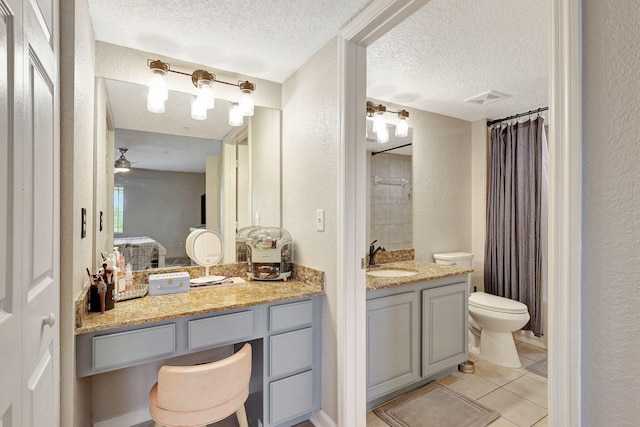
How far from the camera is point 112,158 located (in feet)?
6.01

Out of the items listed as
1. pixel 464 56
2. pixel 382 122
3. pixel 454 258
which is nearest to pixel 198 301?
pixel 382 122

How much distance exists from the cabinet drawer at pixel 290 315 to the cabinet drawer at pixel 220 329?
125 millimetres

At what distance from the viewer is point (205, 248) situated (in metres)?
2.05

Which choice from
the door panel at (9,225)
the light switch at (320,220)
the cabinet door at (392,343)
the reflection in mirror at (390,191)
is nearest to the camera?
the door panel at (9,225)

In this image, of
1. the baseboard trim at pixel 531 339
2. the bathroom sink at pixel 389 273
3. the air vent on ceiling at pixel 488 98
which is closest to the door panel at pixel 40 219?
the bathroom sink at pixel 389 273

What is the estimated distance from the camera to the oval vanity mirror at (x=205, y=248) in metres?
2.03

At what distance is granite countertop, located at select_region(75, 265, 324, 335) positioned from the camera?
131 cm

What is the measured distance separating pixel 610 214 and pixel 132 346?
5.54 feet

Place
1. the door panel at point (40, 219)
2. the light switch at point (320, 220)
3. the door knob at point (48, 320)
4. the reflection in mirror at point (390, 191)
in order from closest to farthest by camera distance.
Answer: the door panel at point (40, 219)
the door knob at point (48, 320)
the light switch at point (320, 220)
the reflection in mirror at point (390, 191)

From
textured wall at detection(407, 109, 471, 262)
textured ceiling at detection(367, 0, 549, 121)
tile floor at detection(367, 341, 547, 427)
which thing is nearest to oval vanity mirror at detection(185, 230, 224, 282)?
tile floor at detection(367, 341, 547, 427)

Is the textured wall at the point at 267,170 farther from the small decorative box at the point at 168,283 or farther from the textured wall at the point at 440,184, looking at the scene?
the textured wall at the point at 440,184

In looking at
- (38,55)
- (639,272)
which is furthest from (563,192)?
(38,55)

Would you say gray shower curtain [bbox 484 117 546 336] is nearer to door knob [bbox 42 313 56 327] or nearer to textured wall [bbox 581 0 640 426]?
textured wall [bbox 581 0 640 426]

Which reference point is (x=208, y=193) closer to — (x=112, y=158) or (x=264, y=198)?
(x=264, y=198)
